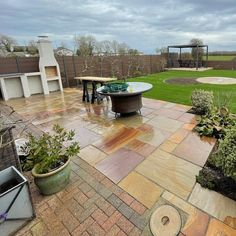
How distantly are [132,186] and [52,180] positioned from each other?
1067mm

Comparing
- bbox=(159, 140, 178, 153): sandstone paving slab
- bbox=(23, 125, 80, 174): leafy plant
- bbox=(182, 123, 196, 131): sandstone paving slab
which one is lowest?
bbox=(159, 140, 178, 153): sandstone paving slab

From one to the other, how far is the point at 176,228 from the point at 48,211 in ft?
4.74

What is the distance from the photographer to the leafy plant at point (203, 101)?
486 cm

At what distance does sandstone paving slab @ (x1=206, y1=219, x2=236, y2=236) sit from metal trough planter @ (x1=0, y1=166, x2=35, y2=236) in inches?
73.9

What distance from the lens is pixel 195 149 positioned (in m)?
3.24

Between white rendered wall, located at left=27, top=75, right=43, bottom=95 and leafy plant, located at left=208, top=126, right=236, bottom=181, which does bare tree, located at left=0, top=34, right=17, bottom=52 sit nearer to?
white rendered wall, located at left=27, top=75, right=43, bottom=95

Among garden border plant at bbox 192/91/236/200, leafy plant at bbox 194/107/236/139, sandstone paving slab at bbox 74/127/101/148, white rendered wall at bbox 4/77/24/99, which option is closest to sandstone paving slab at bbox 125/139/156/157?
sandstone paving slab at bbox 74/127/101/148

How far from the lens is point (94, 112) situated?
568 centimetres

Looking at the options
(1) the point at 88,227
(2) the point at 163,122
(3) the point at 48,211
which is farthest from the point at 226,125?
(3) the point at 48,211

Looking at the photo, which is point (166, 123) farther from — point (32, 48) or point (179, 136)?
point (32, 48)

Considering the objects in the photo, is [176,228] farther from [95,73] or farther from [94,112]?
[95,73]

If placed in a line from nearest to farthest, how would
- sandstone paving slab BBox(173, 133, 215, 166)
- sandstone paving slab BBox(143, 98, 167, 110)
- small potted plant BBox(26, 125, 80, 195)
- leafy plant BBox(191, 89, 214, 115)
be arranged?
small potted plant BBox(26, 125, 80, 195)
sandstone paving slab BBox(173, 133, 215, 166)
leafy plant BBox(191, 89, 214, 115)
sandstone paving slab BBox(143, 98, 167, 110)

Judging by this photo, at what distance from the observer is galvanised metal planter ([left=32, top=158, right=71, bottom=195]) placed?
2.15 m

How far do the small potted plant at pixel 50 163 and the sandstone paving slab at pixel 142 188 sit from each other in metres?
0.82
